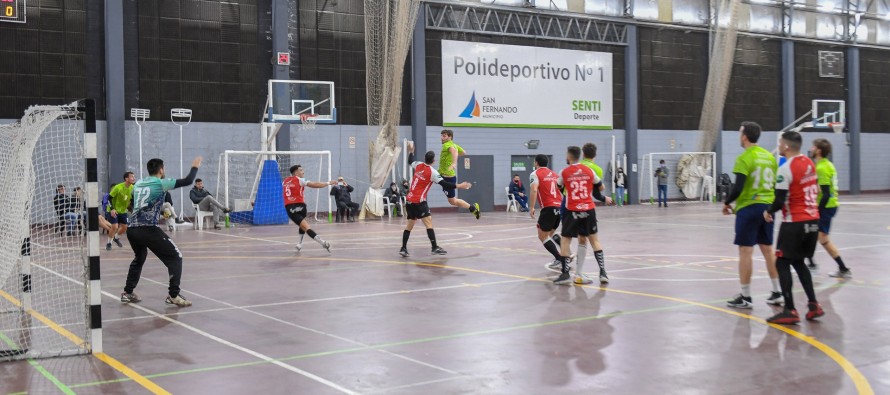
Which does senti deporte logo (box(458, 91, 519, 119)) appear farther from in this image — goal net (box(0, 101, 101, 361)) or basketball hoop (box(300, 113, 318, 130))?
goal net (box(0, 101, 101, 361))

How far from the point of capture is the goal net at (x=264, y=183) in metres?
29.1

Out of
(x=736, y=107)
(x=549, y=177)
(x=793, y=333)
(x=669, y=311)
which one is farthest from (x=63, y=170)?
(x=736, y=107)

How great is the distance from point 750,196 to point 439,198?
26.5 m

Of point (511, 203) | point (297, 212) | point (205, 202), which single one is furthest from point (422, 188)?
point (511, 203)

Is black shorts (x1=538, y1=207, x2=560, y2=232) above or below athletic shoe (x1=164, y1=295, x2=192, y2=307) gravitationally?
above

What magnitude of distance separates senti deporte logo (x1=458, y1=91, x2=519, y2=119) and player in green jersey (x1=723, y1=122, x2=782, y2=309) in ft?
87.4

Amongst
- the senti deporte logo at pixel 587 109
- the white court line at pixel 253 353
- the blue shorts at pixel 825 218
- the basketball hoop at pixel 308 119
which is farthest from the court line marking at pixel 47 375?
the senti deporte logo at pixel 587 109

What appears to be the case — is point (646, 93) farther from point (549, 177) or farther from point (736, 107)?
point (549, 177)

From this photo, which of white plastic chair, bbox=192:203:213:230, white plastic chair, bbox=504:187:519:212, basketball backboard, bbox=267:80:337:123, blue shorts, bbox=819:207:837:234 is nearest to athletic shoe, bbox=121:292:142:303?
blue shorts, bbox=819:207:837:234

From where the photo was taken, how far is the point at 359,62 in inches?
1341

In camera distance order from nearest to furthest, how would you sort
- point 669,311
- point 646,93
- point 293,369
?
point 293,369
point 669,311
point 646,93

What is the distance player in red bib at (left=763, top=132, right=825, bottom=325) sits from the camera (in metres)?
9.01

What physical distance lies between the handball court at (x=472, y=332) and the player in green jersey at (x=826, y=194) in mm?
410

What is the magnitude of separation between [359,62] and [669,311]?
25.6m
